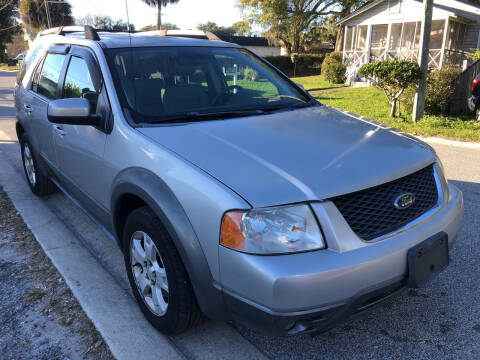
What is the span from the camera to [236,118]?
2752mm

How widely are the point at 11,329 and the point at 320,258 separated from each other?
204 centimetres

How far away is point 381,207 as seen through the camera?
2057 millimetres

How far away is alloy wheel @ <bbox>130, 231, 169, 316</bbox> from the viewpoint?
7.72 feet

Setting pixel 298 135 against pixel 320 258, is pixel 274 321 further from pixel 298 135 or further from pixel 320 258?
pixel 298 135

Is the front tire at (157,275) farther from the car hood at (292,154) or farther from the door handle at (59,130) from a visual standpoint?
the door handle at (59,130)

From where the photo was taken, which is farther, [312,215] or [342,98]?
[342,98]

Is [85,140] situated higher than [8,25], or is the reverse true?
[8,25]

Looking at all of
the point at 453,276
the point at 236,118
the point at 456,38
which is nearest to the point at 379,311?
the point at 453,276

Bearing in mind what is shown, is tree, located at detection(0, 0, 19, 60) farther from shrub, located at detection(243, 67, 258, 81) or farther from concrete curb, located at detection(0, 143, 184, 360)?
shrub, located at detection(243, 67, 258, 81)

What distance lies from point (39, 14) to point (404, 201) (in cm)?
5484

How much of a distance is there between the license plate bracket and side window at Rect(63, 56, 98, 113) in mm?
2280

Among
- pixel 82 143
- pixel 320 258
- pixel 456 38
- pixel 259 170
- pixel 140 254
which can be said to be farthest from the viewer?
pixel 456 38

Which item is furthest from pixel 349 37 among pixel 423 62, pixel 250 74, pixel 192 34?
pixel 250 74

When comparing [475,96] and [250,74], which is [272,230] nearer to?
[250,74]
